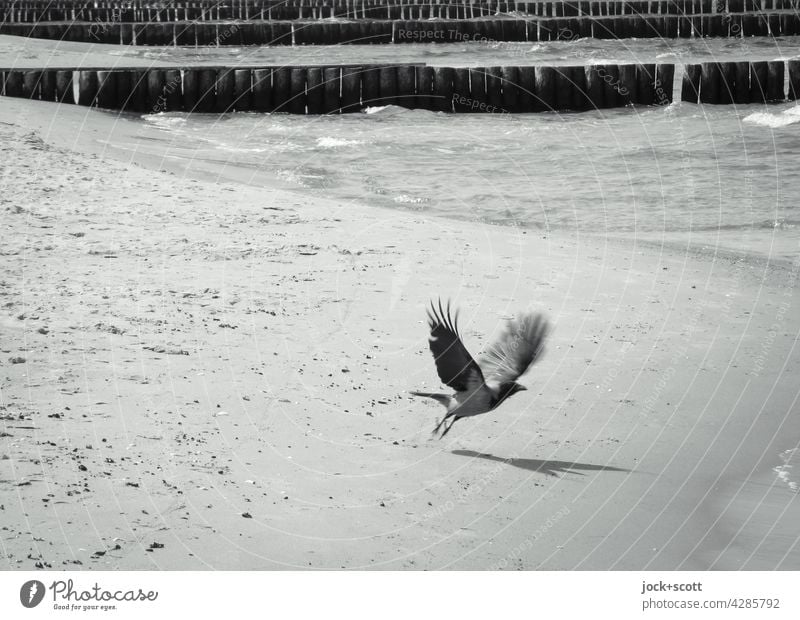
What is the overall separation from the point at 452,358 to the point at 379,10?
44864 mm

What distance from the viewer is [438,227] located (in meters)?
10.9

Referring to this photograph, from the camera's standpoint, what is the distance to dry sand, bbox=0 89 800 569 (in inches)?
187

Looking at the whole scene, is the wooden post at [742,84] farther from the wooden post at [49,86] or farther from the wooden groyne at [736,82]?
the wooden post at [49,86]

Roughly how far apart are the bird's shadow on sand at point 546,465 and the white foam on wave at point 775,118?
52.9ft

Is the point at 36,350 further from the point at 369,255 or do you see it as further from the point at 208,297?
the point at 369,255

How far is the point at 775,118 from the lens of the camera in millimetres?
20828

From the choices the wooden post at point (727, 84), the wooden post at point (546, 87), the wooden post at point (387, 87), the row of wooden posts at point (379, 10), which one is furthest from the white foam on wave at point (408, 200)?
the row of wooden posts at point (379, 10)

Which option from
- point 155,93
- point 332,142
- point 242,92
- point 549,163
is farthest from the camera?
point 242,92

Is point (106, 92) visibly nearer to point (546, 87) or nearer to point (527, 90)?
point (527, 90)

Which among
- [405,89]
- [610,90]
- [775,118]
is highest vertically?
[405,89]

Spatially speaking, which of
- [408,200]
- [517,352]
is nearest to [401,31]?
[408,200]

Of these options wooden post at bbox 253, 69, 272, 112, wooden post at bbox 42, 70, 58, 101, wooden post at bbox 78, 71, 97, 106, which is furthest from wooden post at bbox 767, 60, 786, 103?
wooden post at bbox 42, 70, 58, 101

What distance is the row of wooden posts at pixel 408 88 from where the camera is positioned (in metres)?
21.0

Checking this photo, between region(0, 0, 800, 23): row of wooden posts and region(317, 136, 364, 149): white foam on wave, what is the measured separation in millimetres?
27701
